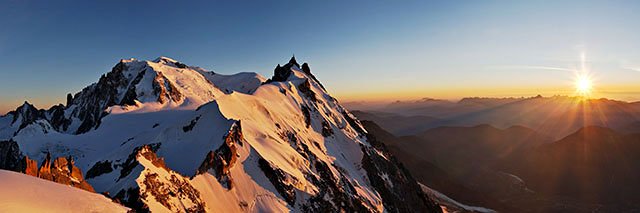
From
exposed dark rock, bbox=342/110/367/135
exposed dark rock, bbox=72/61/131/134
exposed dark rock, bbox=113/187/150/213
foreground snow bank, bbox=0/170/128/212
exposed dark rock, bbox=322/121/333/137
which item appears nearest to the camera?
foreground snow bank, bbox=0/170/128/212

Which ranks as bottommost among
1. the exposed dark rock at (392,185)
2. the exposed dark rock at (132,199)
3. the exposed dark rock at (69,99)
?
→ the exposed dark rock at (392,185)

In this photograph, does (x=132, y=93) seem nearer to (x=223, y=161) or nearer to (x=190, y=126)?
(x=190, y=126)

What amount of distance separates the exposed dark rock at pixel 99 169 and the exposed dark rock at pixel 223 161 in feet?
56.7

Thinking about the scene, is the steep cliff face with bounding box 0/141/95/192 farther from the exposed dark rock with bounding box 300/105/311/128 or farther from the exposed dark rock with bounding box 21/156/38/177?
the exposed dark rock with bounding box 300/105/311/128

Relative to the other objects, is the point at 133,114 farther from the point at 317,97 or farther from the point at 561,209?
the point at 561,209

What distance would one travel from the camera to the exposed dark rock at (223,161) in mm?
56969

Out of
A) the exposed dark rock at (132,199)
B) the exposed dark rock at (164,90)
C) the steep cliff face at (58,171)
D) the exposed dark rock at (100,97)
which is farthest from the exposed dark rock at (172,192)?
the exposed dark rock at (100,97)

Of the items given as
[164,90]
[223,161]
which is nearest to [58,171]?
[223,161]

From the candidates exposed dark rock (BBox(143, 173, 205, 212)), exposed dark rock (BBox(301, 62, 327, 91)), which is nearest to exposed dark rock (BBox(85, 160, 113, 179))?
exposed dark rock (BBox(143, 173, 205, 212))

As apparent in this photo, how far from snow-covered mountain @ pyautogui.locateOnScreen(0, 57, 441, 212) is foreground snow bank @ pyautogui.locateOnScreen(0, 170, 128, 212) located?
7.50 metres

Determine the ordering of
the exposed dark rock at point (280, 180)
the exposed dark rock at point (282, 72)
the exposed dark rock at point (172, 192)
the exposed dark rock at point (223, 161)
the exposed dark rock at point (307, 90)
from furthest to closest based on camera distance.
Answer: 1. the exposed dark rock at point (282, 72)
2. the exposed dark rock at point (307, 90)
3. the exposed dark rock at point (280, 180)
4. the exposed dark rock at point (223, 161)
5. the exposed dark rock at point (172, 192)

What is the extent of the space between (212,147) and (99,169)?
20163 mm

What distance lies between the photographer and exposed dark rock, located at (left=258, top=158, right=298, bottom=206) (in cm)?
6228

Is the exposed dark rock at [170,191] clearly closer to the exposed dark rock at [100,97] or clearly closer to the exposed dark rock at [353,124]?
the exposed dark rock at [100,97]
